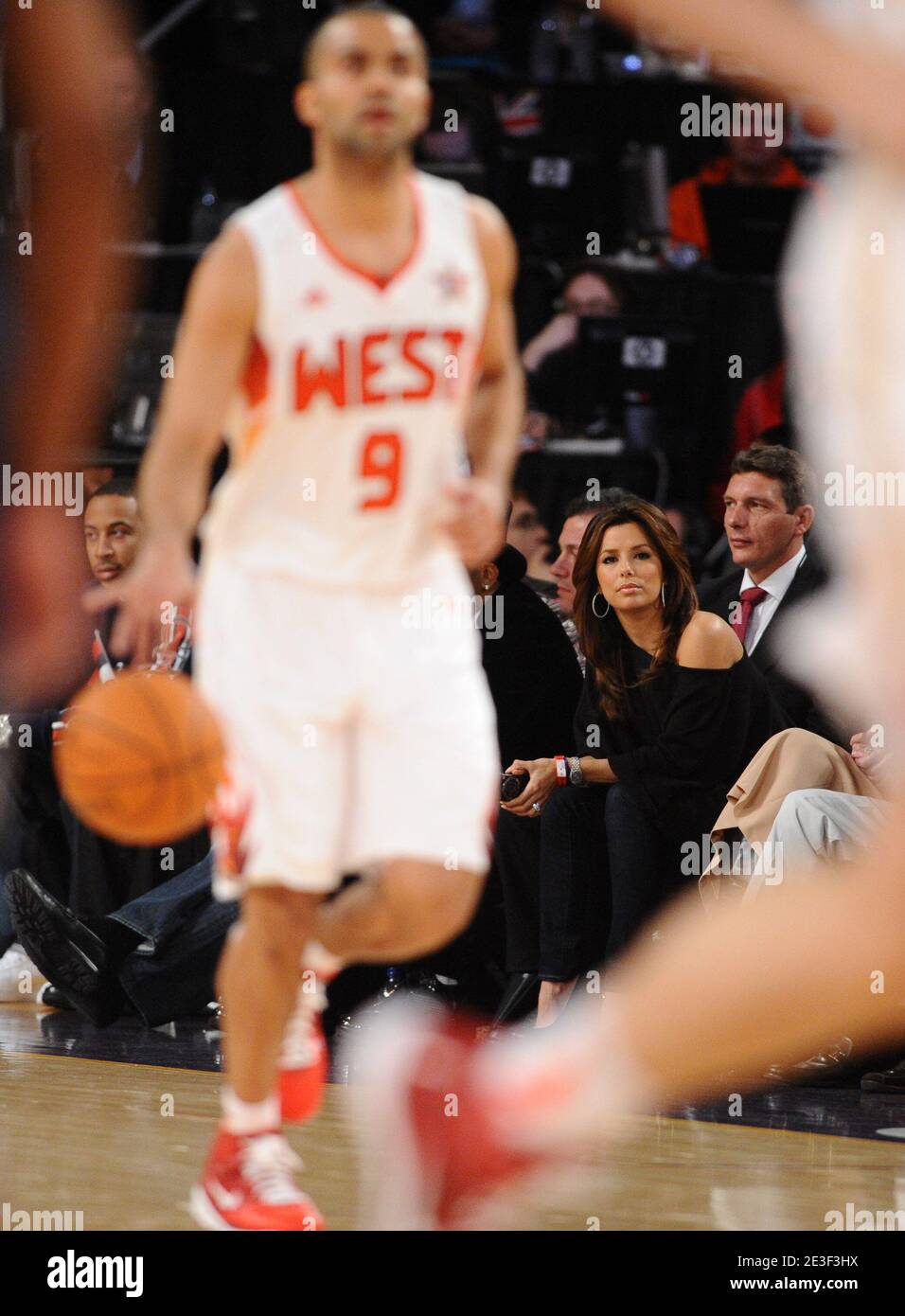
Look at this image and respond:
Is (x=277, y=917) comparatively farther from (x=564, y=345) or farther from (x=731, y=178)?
(x=731, y=178)

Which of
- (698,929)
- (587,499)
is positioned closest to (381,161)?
(698,929)

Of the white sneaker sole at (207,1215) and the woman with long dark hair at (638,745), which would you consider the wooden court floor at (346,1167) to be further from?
the woman with long dark hair at (638,745)

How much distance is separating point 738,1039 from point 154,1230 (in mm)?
1202

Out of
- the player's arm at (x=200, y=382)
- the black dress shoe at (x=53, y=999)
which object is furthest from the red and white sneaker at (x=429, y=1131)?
the black dress shoe at (x=53, y=999)

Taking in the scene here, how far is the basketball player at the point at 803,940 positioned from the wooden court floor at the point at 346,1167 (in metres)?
0.53

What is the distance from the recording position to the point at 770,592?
230 inches

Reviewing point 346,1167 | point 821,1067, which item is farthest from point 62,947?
point 821,1067

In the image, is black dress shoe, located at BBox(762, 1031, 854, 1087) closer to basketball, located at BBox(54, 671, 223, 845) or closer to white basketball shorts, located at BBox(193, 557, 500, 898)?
white basketball shorts, located at BBox(193, 557, 500, 898)

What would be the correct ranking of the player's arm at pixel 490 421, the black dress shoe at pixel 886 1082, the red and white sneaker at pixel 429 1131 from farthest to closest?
1. the black dress shoe at pixel 886 1082
2. the player's arm at pixel 490 421
3. the red and white sneaker at pixel 429 1131

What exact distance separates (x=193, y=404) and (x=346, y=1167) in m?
1.75

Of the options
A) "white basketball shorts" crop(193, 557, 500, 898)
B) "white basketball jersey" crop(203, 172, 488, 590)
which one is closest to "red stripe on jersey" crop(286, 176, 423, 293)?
"white basketball jersey" crop(203, 172, 488, 590)

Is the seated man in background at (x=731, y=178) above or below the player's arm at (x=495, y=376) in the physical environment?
above

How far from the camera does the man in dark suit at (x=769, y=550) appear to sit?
5.77 m
